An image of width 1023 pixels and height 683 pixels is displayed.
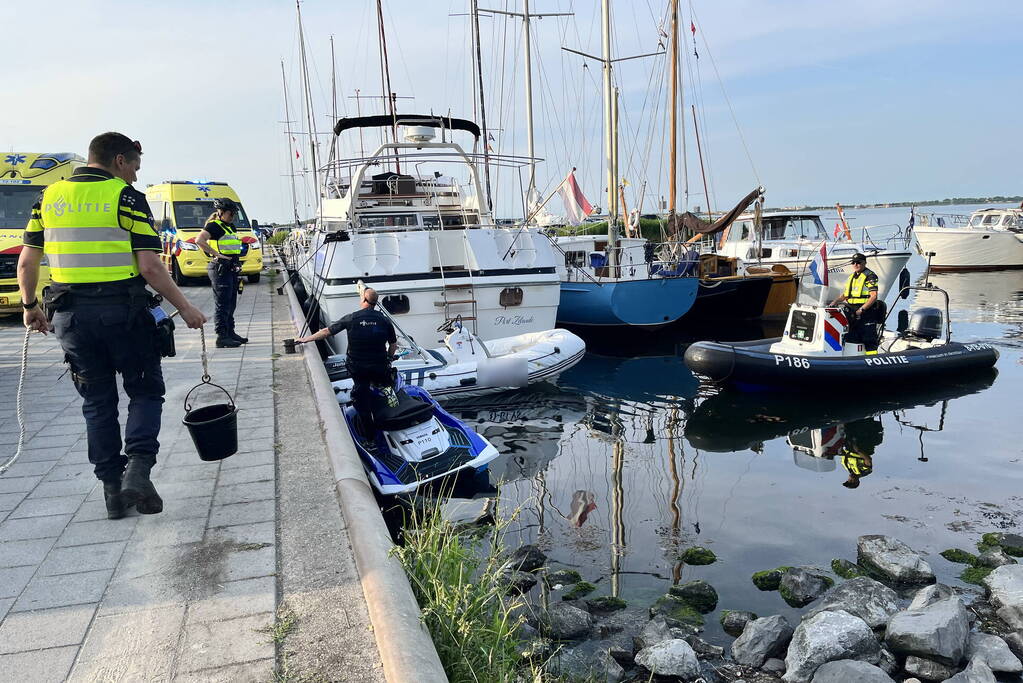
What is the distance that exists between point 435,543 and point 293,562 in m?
0.76

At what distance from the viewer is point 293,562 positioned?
149 inches

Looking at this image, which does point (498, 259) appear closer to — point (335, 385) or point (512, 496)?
point (335, 385)

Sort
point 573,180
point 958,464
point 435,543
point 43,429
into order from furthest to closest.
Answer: point 573,180
point 958,464
point 43,429
point 435,543

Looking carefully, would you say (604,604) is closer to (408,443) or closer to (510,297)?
(408,443)

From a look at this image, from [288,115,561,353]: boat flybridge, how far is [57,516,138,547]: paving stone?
7215mm

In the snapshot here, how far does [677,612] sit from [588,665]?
1.03 metres

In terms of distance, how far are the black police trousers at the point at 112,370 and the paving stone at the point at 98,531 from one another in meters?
0.26

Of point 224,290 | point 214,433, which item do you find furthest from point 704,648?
point 224,290

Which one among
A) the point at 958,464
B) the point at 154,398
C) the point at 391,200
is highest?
the point at 391,200

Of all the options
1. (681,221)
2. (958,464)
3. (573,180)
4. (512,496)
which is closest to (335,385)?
(512,496)

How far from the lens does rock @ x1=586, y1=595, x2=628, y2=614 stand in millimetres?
5230

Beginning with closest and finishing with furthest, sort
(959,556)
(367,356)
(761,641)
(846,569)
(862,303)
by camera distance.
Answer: (761,641) → (846,569) → (959,556) → (367,356) → (862,303)

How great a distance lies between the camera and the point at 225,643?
3.07m

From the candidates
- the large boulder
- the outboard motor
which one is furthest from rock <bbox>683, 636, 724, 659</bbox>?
the outboard motor
